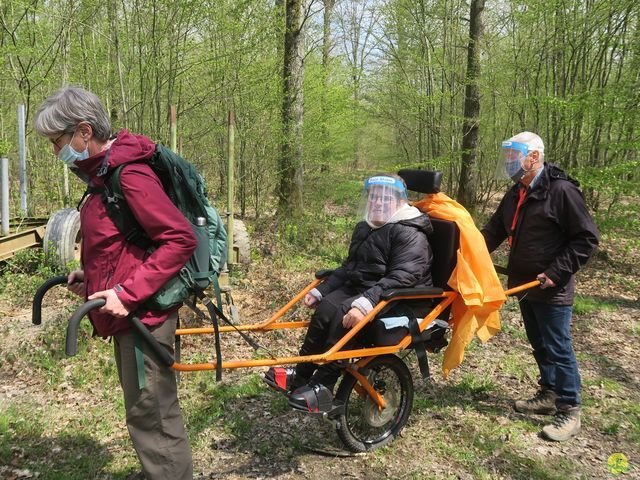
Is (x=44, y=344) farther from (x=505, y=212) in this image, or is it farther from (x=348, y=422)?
(x=505, y=212)

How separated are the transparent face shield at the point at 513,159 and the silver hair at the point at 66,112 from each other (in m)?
2.97

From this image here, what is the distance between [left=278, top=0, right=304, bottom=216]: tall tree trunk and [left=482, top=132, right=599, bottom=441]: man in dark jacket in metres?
5.90

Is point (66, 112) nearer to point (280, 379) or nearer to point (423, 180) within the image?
point (280, 379)

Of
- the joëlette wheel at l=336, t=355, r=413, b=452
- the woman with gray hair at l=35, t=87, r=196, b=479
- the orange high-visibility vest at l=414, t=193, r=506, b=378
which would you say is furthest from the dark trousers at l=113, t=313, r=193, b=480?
the orange high-visibility vest at l=414, t=193, r=506, b=378

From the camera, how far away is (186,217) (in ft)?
7.53

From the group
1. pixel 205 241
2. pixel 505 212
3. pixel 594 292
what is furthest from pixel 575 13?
pixel 205 241

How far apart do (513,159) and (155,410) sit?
310 cm

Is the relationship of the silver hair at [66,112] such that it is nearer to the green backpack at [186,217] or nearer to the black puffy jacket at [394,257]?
the green backpack at [186,217]

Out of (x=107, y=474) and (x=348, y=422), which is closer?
(x=107, y=474)

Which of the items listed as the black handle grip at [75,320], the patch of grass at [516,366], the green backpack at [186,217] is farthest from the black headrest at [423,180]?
the black handle grip at [75,320]

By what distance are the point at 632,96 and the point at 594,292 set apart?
3.33m

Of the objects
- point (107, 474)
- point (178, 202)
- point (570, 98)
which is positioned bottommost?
point (107, 474)

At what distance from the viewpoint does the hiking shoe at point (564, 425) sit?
3.66 meters

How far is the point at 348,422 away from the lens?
11.1ft
